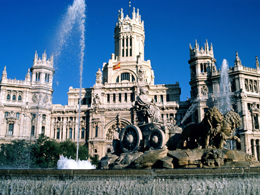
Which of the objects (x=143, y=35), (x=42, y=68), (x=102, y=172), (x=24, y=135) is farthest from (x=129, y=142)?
(x=143, y=35)

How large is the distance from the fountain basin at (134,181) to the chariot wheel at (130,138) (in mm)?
6911

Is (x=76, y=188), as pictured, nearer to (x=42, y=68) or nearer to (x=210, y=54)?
(x=210, y=54)

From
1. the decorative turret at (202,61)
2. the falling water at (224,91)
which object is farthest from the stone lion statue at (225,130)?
the decorative turret at (202,61)

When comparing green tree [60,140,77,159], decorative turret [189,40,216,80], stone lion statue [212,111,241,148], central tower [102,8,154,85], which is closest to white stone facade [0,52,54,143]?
green tree [60,140,77,159]

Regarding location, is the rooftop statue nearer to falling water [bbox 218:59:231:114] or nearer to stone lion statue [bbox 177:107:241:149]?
stone lion statue [bbox 177:107:241:149]

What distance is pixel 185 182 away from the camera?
12352 mm

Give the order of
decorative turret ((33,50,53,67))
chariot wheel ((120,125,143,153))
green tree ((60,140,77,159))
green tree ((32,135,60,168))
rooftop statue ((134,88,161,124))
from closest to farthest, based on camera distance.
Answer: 1. chariot wheel ((120,125,143,153))
2. rooftop statue ((134,88,161,124))
3. green tree ((32,135,60,168))
4. green tree ((60,140,77,159))
5. decorative turret ((33,50,53,67))

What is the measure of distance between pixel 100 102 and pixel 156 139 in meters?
48.9

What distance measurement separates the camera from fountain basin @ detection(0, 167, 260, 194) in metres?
12.2

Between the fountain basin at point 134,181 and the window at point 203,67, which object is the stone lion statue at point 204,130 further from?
the window at point 203,67

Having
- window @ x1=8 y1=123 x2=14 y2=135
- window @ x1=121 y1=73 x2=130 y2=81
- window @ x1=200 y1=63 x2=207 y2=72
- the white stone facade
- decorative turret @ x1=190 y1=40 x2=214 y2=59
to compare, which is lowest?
window @ x1=8 y1=123 x2=14 y2=135

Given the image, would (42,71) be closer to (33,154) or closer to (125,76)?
(125,76)

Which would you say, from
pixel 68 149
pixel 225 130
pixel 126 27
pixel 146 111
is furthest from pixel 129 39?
pixel 225 130

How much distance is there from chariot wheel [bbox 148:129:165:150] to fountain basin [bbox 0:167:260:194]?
5774mm
